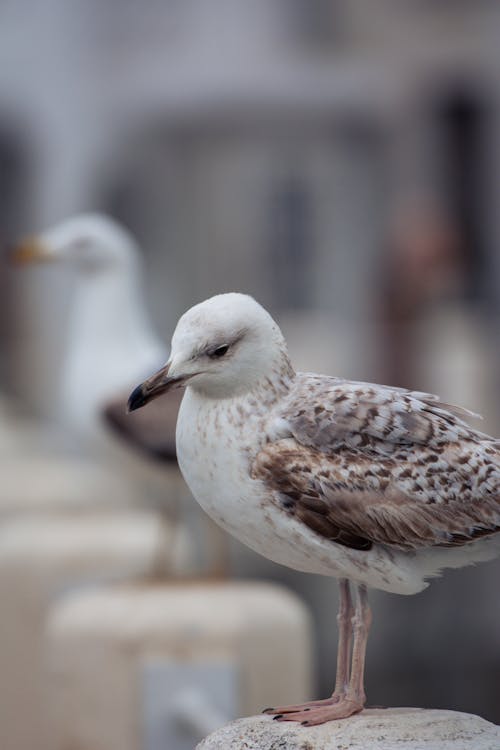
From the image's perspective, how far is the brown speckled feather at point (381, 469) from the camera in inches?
126

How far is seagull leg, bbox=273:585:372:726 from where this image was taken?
3229mm

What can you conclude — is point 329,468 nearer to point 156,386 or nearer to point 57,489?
point 156,386

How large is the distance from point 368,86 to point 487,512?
25647mm

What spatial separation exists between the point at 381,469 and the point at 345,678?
390 mm

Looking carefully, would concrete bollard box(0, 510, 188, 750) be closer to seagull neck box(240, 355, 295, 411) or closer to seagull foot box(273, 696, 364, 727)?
seagull foot box(273, 696, 364, 727)

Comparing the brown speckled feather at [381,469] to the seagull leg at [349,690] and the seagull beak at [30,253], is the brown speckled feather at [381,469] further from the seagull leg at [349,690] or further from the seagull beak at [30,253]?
the seagull beak at [30,253]

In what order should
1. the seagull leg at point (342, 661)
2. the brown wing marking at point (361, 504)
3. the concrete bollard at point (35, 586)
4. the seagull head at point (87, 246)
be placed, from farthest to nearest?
the seagull head at point (87, 246) → the concrete bollard at point (35, 586) → the seagull leg at point (342, 661) → the brown wing marking at point (361, 504)

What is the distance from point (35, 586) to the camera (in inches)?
291

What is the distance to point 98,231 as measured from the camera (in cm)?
771

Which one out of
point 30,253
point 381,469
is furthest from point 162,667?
point 381,469

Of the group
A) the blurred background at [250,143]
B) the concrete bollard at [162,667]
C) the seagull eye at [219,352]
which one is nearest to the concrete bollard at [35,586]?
the concrete bollard at [162,667]

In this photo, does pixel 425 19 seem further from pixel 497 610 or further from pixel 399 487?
pixel 399 487

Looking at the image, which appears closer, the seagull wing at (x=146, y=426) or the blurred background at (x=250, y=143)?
the seagull wing at (x=146, y=426)

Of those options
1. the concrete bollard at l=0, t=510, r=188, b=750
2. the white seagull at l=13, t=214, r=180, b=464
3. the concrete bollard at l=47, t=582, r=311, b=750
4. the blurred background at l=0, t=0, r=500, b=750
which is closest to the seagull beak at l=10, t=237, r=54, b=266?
the white seagull at l=13, t=214, r=180, b=464
